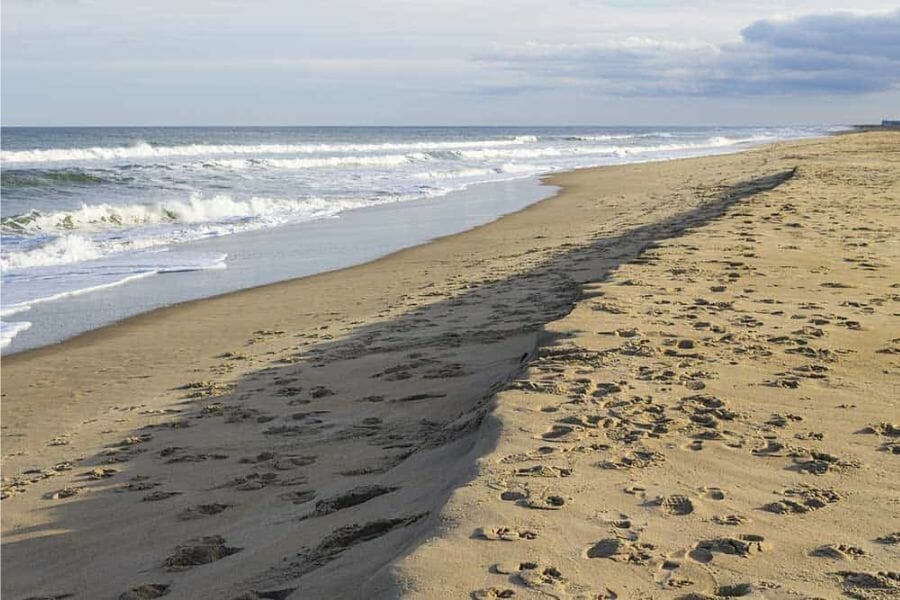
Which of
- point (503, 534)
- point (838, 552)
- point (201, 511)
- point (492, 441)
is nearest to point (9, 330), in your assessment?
point (201, 511)

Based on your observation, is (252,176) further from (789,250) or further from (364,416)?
(364,416)

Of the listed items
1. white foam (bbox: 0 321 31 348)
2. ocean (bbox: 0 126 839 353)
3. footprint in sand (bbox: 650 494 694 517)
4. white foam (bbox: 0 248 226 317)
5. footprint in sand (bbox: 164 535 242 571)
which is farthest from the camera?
ocean (bbox: 0 126 839 353)

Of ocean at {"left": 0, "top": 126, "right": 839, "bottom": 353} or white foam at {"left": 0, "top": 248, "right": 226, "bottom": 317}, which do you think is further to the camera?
ocean at {"left": 0, "top": 126, "right": 839, "bottom": 353}

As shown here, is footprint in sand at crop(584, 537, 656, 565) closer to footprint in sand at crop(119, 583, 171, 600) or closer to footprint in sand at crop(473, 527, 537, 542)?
footprint in sand at crop(473, 527, 537, 542)

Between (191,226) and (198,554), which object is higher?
(191,226)

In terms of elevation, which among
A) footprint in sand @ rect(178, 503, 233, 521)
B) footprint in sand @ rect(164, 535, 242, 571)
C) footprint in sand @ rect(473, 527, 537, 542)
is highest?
footprint in sand @ rect(473, 527, 537, 542)

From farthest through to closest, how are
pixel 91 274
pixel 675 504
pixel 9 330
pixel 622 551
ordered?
1. pixel 91 274
2. pixel 9 330
3. pixel 675 504
4. pixel 622 551

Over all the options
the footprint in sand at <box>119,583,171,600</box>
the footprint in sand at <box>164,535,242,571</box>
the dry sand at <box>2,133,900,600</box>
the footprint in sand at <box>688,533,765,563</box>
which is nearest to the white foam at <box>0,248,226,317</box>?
the dry sand at <box>2,133,900,600</box>

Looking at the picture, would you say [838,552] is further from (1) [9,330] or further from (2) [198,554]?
(1) [9,330]

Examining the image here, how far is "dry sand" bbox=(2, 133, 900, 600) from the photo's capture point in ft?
9.91

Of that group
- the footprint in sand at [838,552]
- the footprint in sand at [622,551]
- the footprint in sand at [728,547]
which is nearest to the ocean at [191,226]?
the footprint in sand at [622,551]

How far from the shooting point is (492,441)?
402 cm

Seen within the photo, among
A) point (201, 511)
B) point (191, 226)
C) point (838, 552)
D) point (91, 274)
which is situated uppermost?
point (838, 552)

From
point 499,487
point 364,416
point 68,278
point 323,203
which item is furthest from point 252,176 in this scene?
point 499,487
